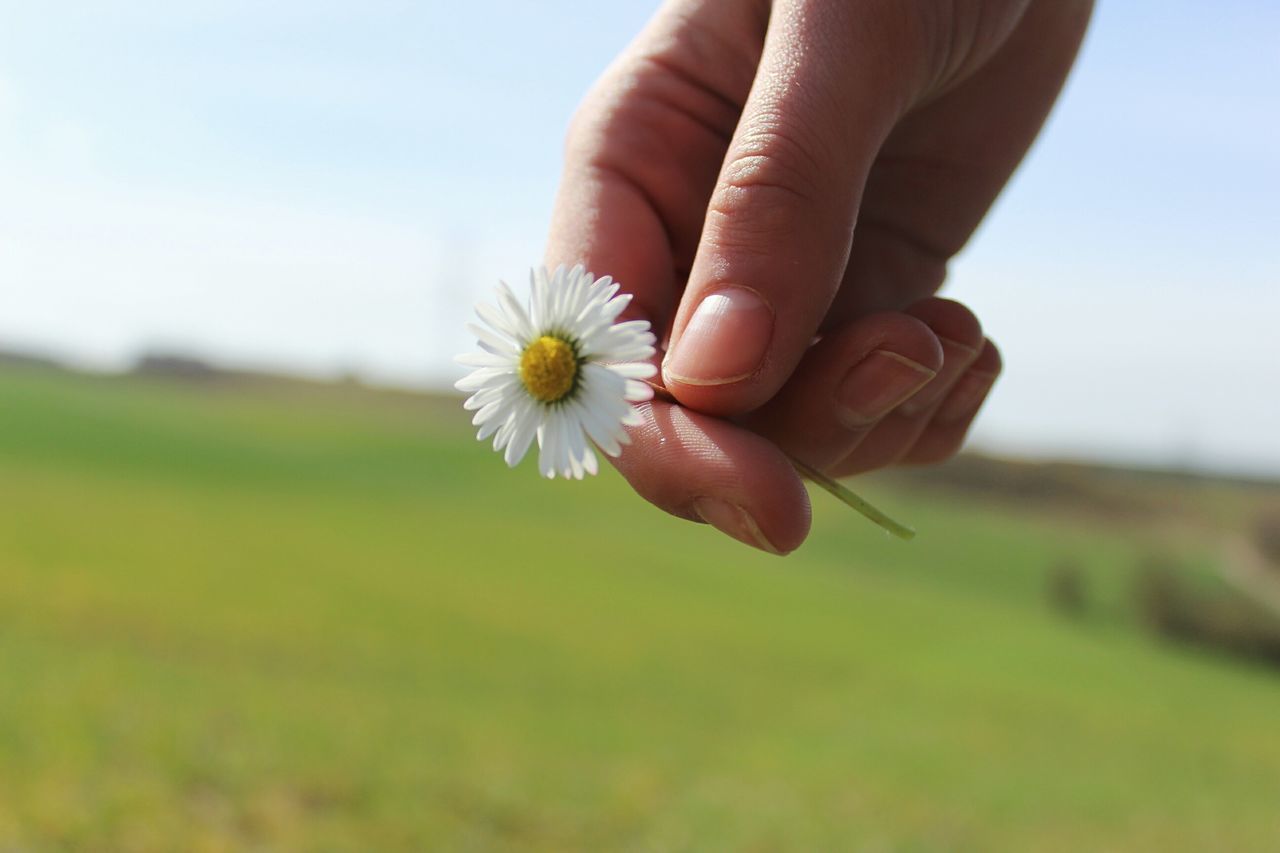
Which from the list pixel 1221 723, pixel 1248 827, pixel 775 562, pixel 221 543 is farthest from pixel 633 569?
pixel 1248 827

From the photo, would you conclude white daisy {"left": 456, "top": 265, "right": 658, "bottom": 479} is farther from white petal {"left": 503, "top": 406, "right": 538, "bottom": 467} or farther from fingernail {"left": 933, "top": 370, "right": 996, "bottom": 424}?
fingernail {"left": 933, "top": 370, "right": 996, "bottom": 424}

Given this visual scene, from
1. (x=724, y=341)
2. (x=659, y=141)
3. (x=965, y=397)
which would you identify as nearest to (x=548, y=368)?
(x=724, y=341)

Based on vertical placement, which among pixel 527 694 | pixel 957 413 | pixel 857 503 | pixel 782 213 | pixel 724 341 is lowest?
pixel 527 694

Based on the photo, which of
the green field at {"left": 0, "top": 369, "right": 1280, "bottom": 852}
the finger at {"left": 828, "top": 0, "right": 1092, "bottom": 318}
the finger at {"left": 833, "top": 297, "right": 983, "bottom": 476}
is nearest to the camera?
the finger at {"left": 833, "top": 297, "right": 983, "bottom": 476}

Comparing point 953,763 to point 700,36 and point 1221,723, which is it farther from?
point 700,36


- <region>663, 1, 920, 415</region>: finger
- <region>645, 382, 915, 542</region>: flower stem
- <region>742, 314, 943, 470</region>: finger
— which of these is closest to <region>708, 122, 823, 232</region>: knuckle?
<region>663, 1, 920, 415</region>: finger

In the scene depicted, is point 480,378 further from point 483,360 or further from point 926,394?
point 926,394
